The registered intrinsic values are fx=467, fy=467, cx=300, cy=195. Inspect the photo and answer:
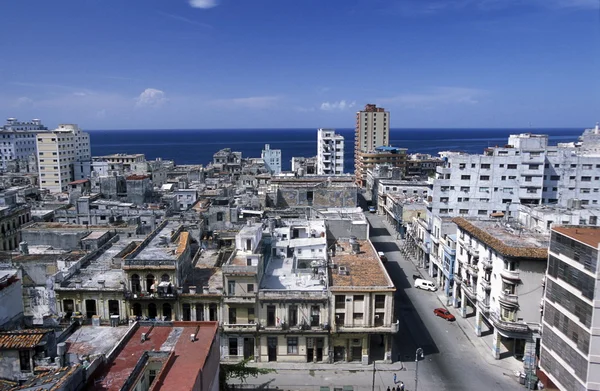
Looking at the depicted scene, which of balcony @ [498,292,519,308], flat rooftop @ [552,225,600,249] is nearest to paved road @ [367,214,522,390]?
balcony @ [498,292,519,308]

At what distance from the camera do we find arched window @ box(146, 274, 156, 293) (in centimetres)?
4263

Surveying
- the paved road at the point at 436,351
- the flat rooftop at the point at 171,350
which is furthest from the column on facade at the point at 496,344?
the flat rooftop at the point at 171,350

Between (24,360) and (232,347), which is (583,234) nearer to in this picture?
(232,347)

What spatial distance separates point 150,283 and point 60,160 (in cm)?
10814

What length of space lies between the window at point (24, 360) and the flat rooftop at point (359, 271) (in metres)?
24.5

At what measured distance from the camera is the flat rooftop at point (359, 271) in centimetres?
4388

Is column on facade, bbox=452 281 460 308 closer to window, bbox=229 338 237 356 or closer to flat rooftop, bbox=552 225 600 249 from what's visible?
flat rooftop, bbox=552 225 600 249

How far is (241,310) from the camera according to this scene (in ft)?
140

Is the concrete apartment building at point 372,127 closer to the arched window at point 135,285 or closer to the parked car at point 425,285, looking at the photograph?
the parked car at point 425,285

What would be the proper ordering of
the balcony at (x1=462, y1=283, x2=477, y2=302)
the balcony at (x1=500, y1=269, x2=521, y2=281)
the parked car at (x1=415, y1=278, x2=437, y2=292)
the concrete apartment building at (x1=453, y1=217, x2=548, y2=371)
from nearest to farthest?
the concrete apartment building at (x1=453, y1=217, x2=548, y2=371) < the balcony at (x1=500, y1=269, x2=521, y2=281) < the balcony at (x1=462, y1=283, x2=477, y2=302) < the parked car at (x1=415, y1=278, x2=437, y2=292)

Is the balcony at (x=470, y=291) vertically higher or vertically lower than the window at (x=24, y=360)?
lower

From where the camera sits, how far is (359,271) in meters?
48.4

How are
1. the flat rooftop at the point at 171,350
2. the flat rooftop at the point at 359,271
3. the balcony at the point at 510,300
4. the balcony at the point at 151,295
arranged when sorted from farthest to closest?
1. the flat rooftop at the point at 359,271
2. the balcony at the point at 151,295
3. the balcony at the point at 510,300
4. the flat rooftop at the point at 171,350

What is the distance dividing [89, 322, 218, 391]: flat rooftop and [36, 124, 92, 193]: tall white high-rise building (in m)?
115
